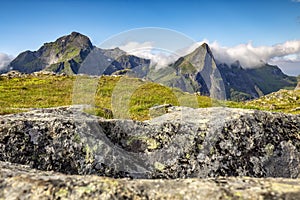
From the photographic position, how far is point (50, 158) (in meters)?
8.23

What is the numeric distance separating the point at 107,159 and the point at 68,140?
122 centimetres

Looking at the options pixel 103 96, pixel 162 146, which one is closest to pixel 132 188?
pixel 162 146

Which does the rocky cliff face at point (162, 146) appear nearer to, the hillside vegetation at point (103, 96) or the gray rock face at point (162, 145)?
the gray rock face at point (162, 145)

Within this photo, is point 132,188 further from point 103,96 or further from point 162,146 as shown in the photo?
point 103,96

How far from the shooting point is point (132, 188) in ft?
15.0

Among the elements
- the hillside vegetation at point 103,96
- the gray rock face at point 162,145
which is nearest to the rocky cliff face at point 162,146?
the gray rock face at point 162,145

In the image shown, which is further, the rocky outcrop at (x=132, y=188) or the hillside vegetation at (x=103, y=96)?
the hillside vegetation at (x=103, y=96)

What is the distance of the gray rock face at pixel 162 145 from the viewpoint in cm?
832

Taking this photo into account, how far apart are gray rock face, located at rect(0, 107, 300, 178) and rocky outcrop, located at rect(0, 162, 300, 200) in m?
3.59

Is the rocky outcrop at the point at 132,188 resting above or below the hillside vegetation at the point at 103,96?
below

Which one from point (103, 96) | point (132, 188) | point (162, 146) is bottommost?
point (162, 146)

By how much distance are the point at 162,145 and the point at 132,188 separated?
4.86m

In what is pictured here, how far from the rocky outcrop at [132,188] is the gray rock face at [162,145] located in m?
3.59

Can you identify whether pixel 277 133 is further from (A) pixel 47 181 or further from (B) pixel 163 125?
(A) pixel 47 181
